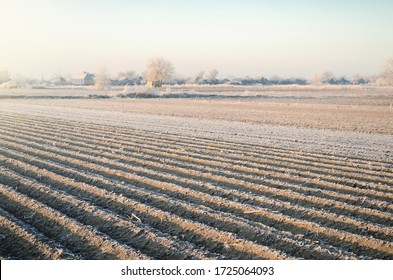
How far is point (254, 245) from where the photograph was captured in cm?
443

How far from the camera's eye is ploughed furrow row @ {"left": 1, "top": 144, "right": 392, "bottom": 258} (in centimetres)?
449

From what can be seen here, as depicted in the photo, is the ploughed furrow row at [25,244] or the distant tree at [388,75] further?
the distant tree at [388,75]

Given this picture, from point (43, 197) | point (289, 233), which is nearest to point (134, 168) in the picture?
point (43, 197)

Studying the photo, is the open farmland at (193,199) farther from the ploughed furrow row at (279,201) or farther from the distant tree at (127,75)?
the distant tree at (127,75)

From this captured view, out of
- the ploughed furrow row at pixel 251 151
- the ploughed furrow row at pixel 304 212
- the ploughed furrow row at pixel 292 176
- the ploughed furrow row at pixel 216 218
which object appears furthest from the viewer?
the ploughed furrow row at pixel 251 151

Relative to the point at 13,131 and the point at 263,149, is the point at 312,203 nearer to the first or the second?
the point at 263,149

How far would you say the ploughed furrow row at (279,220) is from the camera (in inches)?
177

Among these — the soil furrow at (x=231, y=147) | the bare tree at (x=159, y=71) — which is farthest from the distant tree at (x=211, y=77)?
the soil furrow at (x=231, y=147)

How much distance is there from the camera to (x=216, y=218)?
5.27 metres

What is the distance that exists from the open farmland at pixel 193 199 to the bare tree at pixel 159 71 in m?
50.5

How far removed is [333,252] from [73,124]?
1423 cm

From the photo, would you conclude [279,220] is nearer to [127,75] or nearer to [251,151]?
[251,151]

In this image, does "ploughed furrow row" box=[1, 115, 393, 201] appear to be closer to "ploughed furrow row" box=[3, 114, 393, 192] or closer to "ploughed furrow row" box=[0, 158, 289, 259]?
"ploughed furrow row" box=[3, 114, 393, 192]

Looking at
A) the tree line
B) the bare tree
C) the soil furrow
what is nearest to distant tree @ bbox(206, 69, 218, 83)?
the tree line
